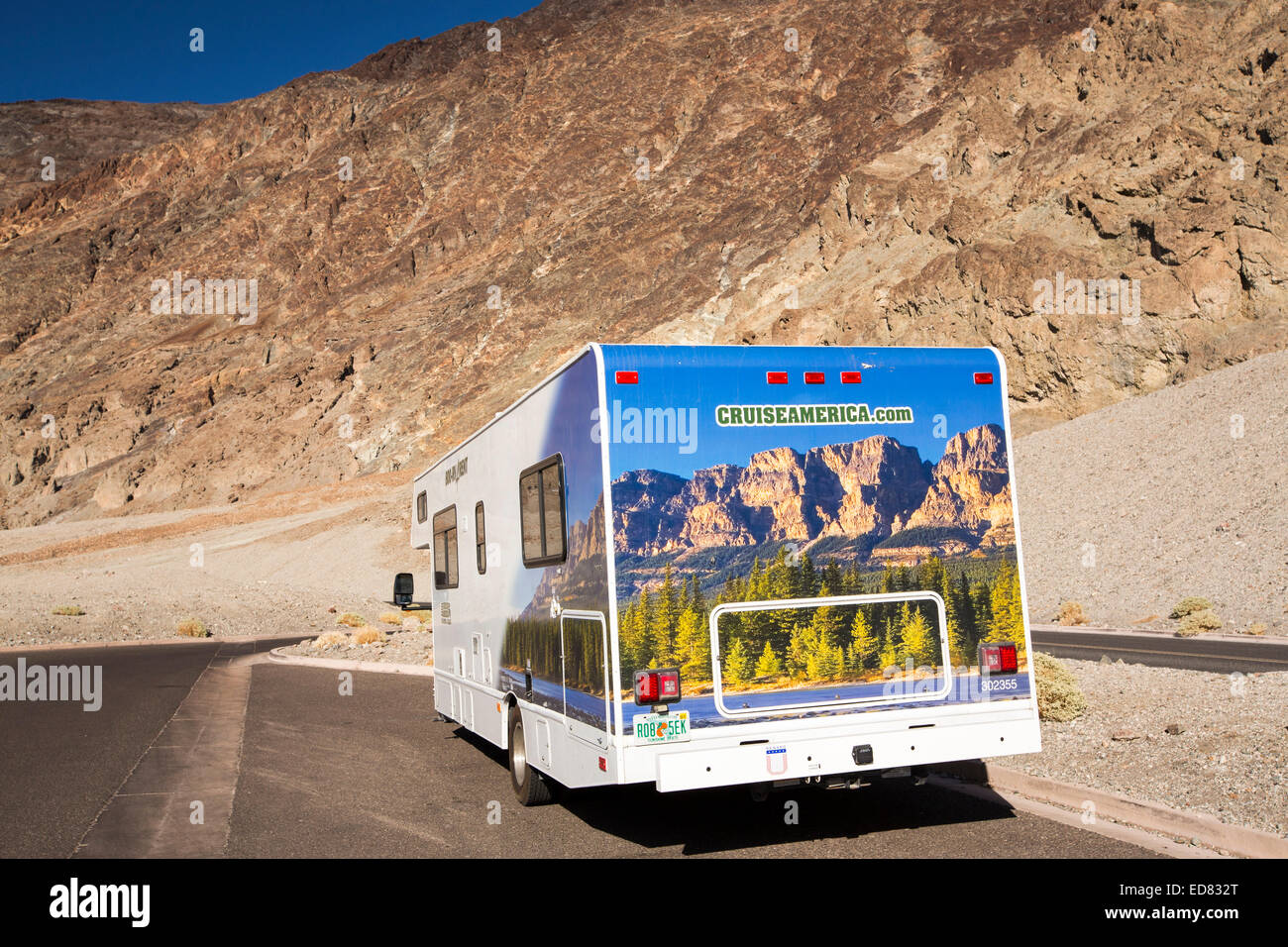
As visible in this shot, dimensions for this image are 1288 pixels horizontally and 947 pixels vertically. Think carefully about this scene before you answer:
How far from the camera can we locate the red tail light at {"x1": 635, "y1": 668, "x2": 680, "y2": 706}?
698 centimetres

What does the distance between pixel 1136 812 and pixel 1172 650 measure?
12210mm

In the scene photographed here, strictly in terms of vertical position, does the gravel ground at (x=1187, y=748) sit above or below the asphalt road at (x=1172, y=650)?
below

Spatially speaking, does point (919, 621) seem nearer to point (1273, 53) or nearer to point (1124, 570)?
point (1124, 570)

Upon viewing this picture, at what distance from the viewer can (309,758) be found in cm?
1224

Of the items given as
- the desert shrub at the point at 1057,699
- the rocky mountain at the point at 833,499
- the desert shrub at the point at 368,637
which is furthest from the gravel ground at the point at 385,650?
the rocky mountain at the point at 833,499

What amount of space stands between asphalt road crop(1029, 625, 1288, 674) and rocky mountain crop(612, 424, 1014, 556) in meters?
8.84

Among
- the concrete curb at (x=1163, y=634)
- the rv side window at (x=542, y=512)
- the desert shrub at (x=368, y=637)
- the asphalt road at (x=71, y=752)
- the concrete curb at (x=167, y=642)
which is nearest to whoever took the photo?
the rv side window at (x=542, y=512)

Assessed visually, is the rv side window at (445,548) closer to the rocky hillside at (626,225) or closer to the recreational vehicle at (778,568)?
the recreational vehicle at (778,568)

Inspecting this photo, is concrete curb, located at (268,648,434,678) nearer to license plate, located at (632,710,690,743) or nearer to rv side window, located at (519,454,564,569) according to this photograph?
rv side window, located at (519,454,564,569)

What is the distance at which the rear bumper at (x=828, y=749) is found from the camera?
23.0 ft

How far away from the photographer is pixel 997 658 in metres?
7.74

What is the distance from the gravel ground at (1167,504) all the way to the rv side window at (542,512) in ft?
58.1

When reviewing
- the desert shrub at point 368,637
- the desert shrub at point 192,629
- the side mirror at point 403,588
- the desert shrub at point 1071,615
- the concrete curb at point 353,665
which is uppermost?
the side mirror at point 403,588
